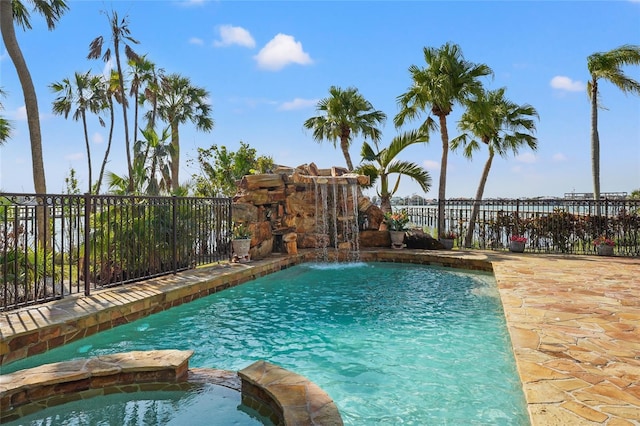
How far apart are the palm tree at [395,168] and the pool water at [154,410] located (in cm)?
1054

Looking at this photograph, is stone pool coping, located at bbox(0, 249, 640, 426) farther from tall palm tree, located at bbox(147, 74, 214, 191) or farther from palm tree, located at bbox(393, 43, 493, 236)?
tall palm tree, located at bbox(147, 74, 214, 191)

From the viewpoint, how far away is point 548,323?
164 inches

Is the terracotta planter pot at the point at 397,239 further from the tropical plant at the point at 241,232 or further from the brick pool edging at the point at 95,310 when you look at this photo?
the brick pool edging at the point at 95,310

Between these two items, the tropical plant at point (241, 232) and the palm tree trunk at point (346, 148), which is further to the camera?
the palm tree trunk at point (346, 148)

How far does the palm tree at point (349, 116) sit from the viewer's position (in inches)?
680

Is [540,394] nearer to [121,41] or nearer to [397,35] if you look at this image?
[397,35]

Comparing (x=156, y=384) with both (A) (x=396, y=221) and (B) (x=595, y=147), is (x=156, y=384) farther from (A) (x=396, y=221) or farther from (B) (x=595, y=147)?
(B) (x=595, y=147)

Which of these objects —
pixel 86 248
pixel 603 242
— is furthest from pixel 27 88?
pixel 603 242

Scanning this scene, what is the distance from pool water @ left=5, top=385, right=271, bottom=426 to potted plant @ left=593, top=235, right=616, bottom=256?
426 inches

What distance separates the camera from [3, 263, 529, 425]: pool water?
295cm

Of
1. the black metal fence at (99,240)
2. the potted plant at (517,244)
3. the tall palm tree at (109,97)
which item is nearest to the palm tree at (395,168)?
the potted plant at (517,244)

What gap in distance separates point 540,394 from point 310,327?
2.74 m

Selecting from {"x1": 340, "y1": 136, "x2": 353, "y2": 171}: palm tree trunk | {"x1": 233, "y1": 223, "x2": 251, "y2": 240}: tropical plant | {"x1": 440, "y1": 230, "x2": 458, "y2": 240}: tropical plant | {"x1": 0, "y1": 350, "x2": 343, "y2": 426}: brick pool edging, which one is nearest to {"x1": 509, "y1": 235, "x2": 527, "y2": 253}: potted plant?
{"x1": 440, "y1": 230, "x2": 458, "y2": 240}: tropical plant

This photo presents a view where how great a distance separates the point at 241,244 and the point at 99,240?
9.16ft
